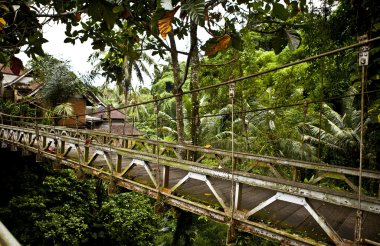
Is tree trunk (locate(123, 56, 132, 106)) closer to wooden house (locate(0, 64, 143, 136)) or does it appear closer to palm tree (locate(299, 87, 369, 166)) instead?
wooden house (locate(0, 64, 143, 136))

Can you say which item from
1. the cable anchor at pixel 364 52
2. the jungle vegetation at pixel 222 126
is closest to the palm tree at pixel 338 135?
the jungle vegetation at pixel 222 126

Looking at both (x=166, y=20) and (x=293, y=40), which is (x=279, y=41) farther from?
(x=166, y=20)

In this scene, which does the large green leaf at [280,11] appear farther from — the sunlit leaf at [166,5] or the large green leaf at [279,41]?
the sunlit leaf at [166,5]

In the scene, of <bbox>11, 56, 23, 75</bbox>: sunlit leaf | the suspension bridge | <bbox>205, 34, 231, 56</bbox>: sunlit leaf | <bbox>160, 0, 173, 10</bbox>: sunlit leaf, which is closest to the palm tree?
the suspension bridge

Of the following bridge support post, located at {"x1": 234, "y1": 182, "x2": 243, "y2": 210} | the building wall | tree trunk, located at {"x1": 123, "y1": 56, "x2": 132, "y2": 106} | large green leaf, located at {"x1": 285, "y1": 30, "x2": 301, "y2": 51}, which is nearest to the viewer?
large green leaf, located at {"x1": 285, "y1": 30, "x2": 301, "y2": 51}

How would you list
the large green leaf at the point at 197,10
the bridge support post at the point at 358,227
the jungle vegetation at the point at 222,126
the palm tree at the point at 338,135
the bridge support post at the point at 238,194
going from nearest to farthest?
the large green leaf at the point at 197,10 → the bridge support post at the point at 358,227 → the bridge support post at the point at 238,194 → the jungle vegetation at the point at 222,126 → the palm tree at the point at 338,135

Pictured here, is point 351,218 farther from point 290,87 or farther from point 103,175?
point 290,87

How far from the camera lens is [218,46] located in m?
1.73

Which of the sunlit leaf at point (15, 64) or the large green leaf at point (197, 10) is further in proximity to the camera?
the sunlit leaf at point (15, 64)

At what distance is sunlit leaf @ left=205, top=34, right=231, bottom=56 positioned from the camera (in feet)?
5.66

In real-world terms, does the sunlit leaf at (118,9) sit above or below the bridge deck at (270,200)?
above

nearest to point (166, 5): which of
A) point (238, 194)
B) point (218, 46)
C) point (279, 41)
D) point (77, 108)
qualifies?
point (218, 46)

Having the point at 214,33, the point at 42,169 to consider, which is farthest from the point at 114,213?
the point at 214,33

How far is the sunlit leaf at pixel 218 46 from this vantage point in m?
1.73
